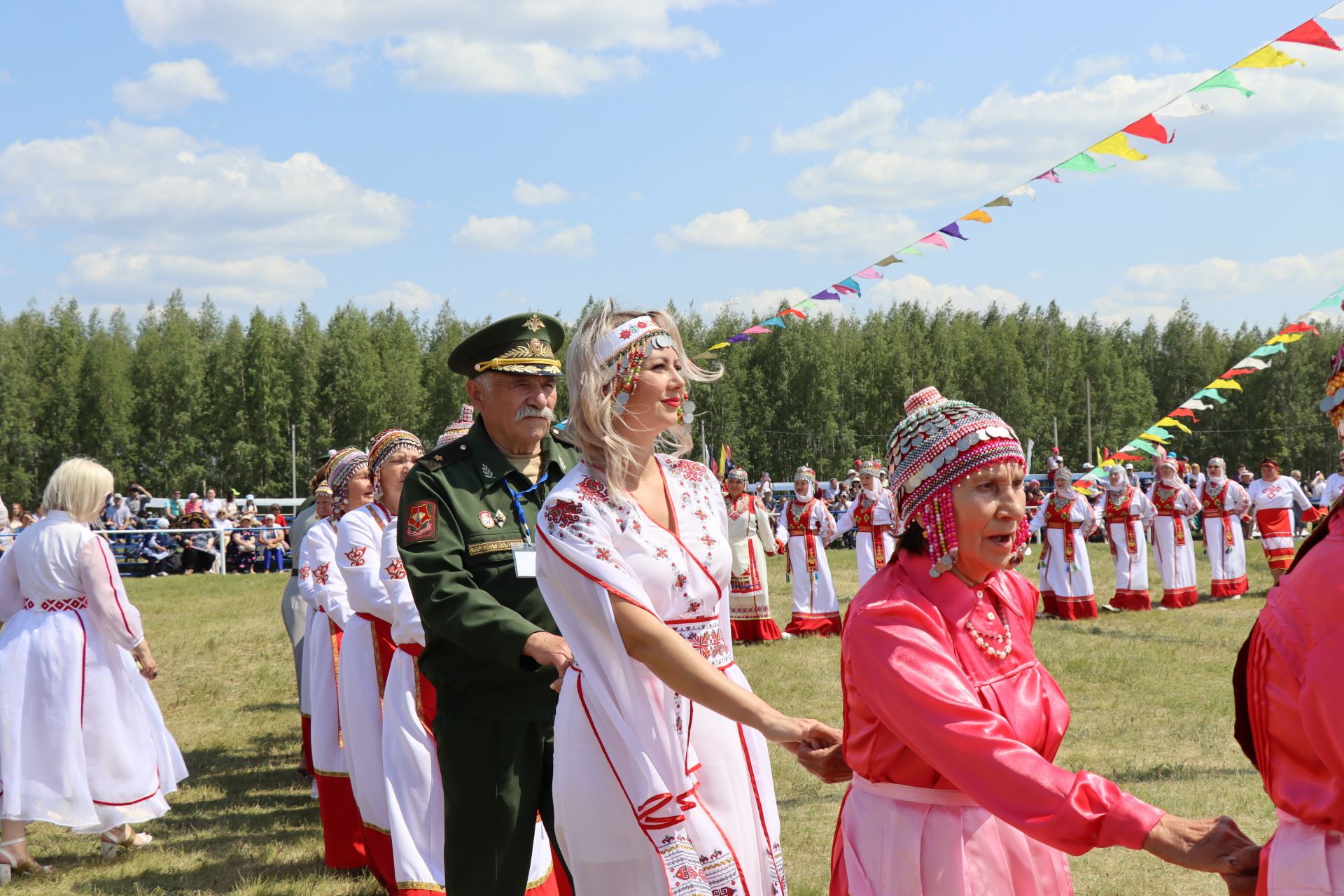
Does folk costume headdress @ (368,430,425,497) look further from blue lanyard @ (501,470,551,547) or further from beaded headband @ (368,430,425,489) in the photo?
blue lanyard @ (501,470,551,547)

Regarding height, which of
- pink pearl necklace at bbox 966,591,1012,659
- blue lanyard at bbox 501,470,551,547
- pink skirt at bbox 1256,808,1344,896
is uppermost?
blue lanyard at bbox 501,470,551,547

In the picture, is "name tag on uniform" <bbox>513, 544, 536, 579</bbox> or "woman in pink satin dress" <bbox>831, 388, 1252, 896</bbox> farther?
"name tag on uniform" <bbox>513, 544, 536, 579</bbox>

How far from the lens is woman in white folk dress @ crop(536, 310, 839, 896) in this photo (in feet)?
8.43

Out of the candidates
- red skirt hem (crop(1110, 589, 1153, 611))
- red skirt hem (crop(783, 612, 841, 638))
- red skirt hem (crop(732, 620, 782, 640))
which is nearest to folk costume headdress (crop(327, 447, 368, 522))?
red skirt hem (crop(732, 620, 782, 640))

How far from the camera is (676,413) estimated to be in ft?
9.73

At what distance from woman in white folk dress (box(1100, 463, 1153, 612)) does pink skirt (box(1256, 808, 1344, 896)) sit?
50.0 feet

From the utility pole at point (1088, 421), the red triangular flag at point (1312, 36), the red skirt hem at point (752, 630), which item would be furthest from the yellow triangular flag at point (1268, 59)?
the utility pole at point (1088, 421)

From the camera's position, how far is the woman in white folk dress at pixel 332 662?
20.1 ft

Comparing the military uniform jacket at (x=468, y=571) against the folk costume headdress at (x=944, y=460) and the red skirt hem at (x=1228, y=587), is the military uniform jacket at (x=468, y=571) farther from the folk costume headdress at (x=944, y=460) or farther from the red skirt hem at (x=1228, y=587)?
the red skirt hem at (x=1228, y=587)

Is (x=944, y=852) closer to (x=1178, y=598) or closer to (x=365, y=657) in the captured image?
(x=365, y=657)

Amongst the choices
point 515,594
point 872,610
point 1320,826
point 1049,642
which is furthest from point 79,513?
point 1049,642

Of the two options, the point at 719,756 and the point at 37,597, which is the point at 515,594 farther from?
the point at 37,597

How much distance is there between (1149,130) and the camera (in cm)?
784

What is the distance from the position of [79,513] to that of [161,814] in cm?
167
